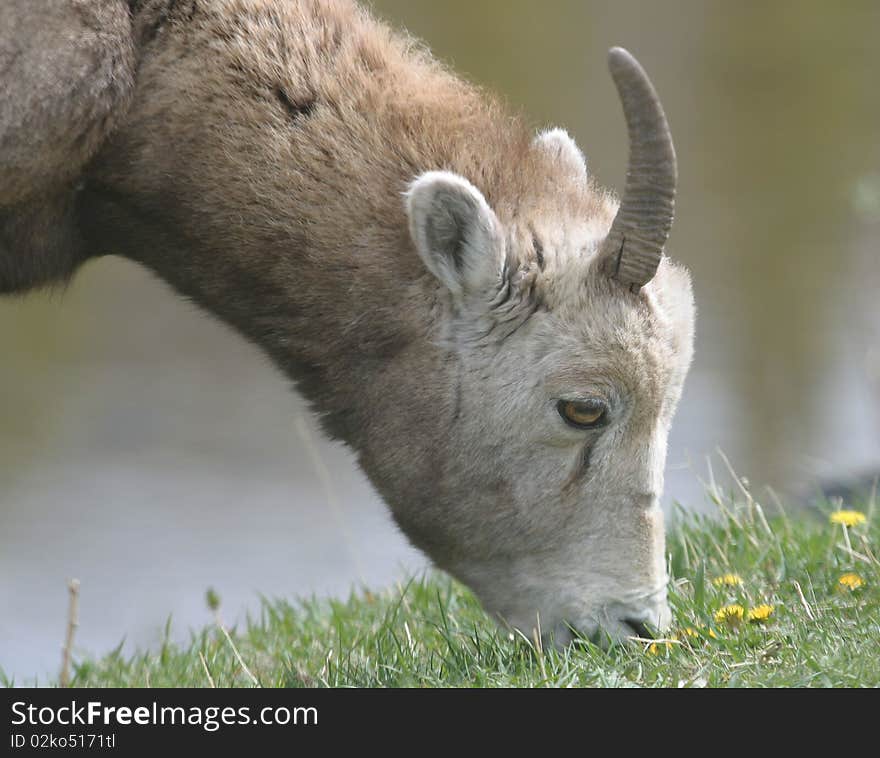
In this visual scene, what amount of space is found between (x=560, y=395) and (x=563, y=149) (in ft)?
3.65

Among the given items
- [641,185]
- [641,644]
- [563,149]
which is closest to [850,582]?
[641,644]

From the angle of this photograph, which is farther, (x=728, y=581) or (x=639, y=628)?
(x=728, y=581)

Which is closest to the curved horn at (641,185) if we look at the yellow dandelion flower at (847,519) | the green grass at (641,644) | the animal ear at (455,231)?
the animal ear at (455,231)

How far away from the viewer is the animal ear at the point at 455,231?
18.6 feet

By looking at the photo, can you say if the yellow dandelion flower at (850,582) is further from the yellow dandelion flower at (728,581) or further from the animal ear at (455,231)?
the animal ear at (455,231)

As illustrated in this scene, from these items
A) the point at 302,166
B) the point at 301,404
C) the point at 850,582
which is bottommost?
the point at 850,582

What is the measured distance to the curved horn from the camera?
18.3 ft

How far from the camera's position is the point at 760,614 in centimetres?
590

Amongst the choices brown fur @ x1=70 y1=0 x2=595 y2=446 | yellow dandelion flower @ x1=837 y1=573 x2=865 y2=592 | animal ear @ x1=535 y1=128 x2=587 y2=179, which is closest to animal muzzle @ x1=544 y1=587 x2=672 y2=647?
yellow dandelion flower @ x1=837 y1=573 x2=865 y2=592

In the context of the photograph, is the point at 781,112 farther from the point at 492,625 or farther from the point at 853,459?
the point at 492,625

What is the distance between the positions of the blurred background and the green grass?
1110 millimetres

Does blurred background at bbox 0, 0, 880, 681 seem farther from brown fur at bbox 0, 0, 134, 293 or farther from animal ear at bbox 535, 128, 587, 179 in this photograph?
animal ear at bbox 535, 128, 587, 179

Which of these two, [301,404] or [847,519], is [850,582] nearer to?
[847,519]
